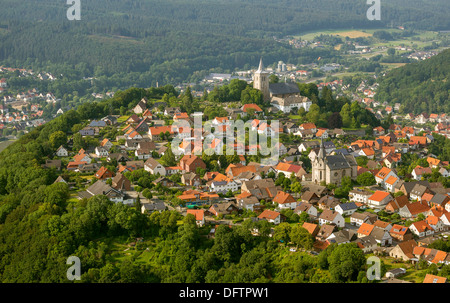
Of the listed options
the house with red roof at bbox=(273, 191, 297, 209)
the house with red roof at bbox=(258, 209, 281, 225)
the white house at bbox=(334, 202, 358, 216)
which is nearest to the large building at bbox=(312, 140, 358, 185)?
the house with red roof at bbox=(273, 191, 297, 209)

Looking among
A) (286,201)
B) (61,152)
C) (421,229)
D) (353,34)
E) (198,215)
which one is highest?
(353,34)

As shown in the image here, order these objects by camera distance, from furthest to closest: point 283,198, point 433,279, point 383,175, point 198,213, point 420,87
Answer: point 420,87
point 383,175
point 283,198
point 198,213
point 433,279

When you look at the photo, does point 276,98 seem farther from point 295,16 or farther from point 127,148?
point 295,16

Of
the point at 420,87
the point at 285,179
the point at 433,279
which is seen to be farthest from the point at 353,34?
the point at 433,279

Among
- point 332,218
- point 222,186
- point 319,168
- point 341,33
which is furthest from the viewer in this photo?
point 341,33

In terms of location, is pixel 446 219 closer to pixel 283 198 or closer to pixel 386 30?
pixel 283 198

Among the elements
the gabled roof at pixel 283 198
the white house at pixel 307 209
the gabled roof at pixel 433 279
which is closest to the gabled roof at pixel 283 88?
the gabled roof at pixel 283 198
